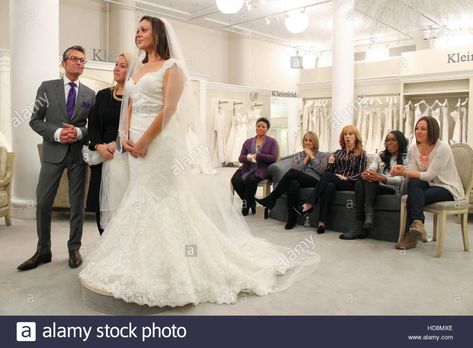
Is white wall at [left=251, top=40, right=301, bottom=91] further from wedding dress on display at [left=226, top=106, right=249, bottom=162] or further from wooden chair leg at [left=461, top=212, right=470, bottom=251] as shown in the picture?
wooden chair leg at [left=461, top=212, right=470, bottom=251]

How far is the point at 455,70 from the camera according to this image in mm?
7570

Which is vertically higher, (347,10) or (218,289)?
(347,10)

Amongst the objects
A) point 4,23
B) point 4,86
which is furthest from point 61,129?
point 4,23

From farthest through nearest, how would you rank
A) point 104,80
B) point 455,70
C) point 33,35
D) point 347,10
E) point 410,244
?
point 104,80 → point 455,70 → point 33,35 → point 410,244 → point 347,10

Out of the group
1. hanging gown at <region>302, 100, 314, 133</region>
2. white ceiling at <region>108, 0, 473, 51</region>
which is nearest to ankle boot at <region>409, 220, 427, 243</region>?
white ceiling at <region>108, 0, 473, 51</region>

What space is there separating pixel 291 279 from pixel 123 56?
1.84 m

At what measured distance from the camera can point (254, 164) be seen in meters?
5.77

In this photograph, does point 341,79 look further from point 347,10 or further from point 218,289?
point 347,10

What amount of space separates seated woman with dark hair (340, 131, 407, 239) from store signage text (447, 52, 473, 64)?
3.98 meters

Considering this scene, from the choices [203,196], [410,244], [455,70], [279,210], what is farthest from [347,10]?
[455,70]

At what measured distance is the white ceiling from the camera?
1394 millimetres

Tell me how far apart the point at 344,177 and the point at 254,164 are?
1.35 meters

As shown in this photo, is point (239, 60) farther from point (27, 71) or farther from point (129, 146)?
point (129, 146)

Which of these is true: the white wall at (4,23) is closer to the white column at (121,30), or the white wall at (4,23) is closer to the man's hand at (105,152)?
the white column at (121,30)
